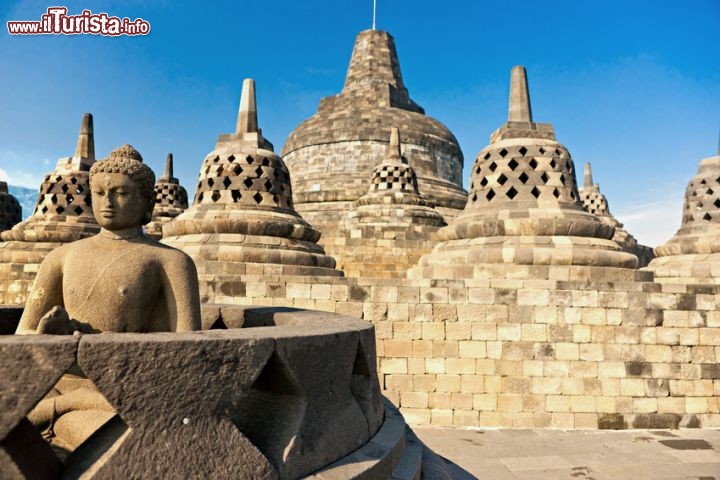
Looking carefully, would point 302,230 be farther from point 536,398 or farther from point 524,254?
point 536,398

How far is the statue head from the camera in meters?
2.39

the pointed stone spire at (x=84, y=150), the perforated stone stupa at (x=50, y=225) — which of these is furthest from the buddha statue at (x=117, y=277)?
the pointed stone spire at (x=84, y=150)

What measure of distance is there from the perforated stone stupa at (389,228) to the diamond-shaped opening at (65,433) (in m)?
8.81

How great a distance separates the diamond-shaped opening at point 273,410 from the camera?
182 centimetres

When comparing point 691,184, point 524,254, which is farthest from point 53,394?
point 691,184

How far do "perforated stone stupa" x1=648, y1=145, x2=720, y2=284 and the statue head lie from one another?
819 cm

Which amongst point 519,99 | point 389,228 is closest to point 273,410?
point 519,99

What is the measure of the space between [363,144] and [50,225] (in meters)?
14.4

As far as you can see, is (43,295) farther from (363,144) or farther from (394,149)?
(363,144)

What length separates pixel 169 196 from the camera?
733 inches

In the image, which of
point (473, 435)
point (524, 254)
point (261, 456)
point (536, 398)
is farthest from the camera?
point (524, 254)

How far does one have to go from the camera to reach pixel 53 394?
2.16 m

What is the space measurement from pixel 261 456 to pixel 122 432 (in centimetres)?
49

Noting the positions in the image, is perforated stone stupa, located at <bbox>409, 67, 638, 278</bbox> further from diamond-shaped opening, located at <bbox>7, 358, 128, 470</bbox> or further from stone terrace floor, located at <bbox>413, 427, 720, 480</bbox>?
diamond-shaped opening, located at <bbox>7, 358, 128, 470</bbox>
